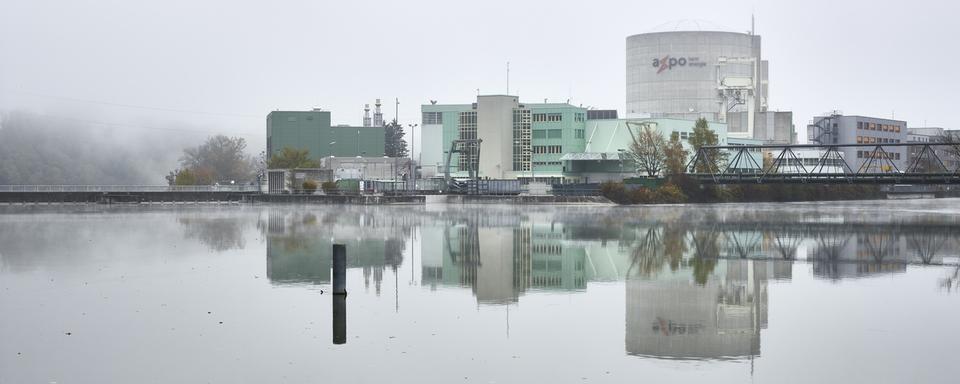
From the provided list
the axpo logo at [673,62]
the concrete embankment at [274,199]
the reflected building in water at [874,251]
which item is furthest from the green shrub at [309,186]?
the axpo logo at [673,62]

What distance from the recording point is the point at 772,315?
2228 centimetres

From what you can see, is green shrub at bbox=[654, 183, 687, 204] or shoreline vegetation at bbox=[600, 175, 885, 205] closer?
shoreline vegetation at bbox=[600, 175, 885, 205]

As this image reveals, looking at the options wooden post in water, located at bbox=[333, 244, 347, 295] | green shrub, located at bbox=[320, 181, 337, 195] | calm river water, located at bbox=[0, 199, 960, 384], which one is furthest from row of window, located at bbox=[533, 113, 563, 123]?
wooden post in water, located at bbox=[333, 244, 347, 295]

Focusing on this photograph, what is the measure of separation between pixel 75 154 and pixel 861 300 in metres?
169

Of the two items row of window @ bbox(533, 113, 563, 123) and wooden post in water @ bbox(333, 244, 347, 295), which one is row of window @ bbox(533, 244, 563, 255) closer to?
wooden post in water @ bbox(333, 244, 347, 295)

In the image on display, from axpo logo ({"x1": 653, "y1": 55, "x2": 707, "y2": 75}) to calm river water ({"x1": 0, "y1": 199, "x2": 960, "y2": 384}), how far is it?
127528mm

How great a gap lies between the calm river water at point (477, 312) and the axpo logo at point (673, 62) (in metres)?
128

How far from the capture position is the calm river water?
54.2 feet

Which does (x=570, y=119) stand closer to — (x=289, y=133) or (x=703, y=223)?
(x=289, y=133)

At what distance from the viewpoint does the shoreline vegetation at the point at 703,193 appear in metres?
108

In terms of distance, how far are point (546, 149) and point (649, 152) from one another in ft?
63.9

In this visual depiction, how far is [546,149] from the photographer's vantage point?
Answer: 142m

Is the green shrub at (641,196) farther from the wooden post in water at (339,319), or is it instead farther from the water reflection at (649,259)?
the wooden post in water at (339,319)

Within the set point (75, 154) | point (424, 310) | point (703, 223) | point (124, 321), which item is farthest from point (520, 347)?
point (75, 154)
